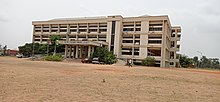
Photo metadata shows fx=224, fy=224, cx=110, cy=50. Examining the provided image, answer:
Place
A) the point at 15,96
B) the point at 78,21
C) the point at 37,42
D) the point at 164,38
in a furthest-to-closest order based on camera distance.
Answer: the point at 37,42 < the point at 78,21 < the point at 164,38 < the point at 15,96

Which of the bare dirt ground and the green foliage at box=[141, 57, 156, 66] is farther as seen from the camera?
the green foliage at box=[141, 57, 156, 66]

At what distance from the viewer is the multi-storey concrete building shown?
64875 millimetres

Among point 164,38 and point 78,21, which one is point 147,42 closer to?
point 164,38

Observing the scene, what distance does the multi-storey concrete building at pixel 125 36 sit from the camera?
213ft

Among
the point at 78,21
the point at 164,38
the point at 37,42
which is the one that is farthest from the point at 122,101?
the point at 37,42

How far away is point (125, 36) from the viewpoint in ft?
230

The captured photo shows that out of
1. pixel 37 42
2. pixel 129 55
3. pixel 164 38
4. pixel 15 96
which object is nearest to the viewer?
pixel 15 96

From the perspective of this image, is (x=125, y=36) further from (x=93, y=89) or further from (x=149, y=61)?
(x=93, y=89)

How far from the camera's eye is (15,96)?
6.53 m

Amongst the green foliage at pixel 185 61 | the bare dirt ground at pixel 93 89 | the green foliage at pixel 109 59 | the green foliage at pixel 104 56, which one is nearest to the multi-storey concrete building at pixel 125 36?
the green foliage at pixel 104 56

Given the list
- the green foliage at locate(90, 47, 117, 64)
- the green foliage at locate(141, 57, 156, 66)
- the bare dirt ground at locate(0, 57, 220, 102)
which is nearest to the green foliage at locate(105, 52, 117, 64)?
the green foliage at locate(90, 47, 117, 64)

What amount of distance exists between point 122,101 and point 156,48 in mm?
60921

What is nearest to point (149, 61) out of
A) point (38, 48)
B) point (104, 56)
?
point (104, 56)

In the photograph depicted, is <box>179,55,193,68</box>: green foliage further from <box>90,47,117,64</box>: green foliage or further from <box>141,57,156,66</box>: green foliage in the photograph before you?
<box>90,47,117,64</box>: green foliage
